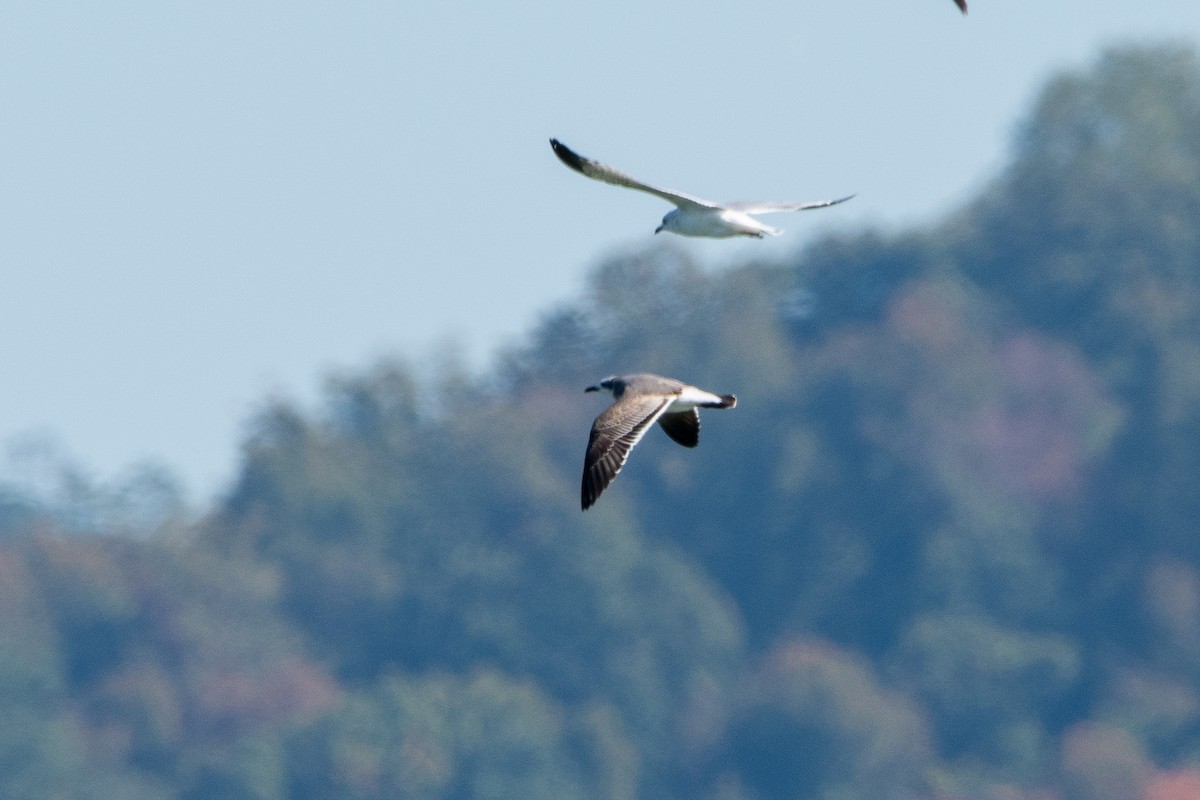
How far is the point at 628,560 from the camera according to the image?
77.9m

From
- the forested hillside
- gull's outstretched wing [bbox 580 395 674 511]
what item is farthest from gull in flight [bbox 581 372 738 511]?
the forested hillside

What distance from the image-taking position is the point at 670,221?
17234 mm

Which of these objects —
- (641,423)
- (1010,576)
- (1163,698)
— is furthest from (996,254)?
(641,423)

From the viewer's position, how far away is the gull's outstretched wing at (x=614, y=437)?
14.7 meters

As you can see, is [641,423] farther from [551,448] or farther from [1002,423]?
[1002,423]

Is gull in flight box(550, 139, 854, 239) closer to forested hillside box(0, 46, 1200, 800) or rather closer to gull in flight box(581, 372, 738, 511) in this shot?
gull in flight box(581, 372, 738, 511)

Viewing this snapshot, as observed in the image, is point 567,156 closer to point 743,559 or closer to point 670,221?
point 670,221

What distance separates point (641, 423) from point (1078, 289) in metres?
71.9

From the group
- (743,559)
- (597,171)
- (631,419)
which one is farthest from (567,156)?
(743,559)

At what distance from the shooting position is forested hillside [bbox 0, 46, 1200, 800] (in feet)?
230

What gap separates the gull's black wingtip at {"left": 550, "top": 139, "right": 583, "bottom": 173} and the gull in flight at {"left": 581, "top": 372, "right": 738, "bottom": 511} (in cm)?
138

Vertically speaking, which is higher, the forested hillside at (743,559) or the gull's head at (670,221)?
the forested hillside at (743,559)

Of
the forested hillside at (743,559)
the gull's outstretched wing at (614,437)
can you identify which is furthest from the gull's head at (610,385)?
the forested hillside at (743,559)

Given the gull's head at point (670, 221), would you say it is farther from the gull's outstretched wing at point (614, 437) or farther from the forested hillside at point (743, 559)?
the forested hillside at point (743, 559)
